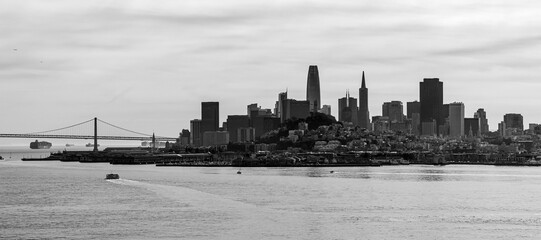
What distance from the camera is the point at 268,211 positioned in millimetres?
57438

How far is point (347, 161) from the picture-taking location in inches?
6875

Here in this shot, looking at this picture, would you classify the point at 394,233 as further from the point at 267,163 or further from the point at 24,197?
the point at 267,163

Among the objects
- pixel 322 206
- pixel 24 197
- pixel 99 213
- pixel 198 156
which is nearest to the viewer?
pixel 99 213

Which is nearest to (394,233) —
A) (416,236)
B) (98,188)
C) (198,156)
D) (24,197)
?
(416,236)

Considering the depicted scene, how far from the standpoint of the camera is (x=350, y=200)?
67.1 metres

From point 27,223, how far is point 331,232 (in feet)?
57.0

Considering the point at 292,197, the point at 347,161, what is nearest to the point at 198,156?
the point at 347,161

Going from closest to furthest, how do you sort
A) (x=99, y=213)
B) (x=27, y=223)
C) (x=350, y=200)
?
1. (x=27, y=223)
2. (x=99, y=213)
3. (x=350, y=200)

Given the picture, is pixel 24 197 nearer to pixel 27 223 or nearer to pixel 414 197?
pixel 27 223

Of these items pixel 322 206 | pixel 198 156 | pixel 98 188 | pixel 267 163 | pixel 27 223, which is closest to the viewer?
pixel 27 223

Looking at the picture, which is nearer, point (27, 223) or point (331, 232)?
point (331, 232)

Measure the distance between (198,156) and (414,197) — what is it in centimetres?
12359

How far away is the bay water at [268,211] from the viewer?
4725 centimetres

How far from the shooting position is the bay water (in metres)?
47.2
